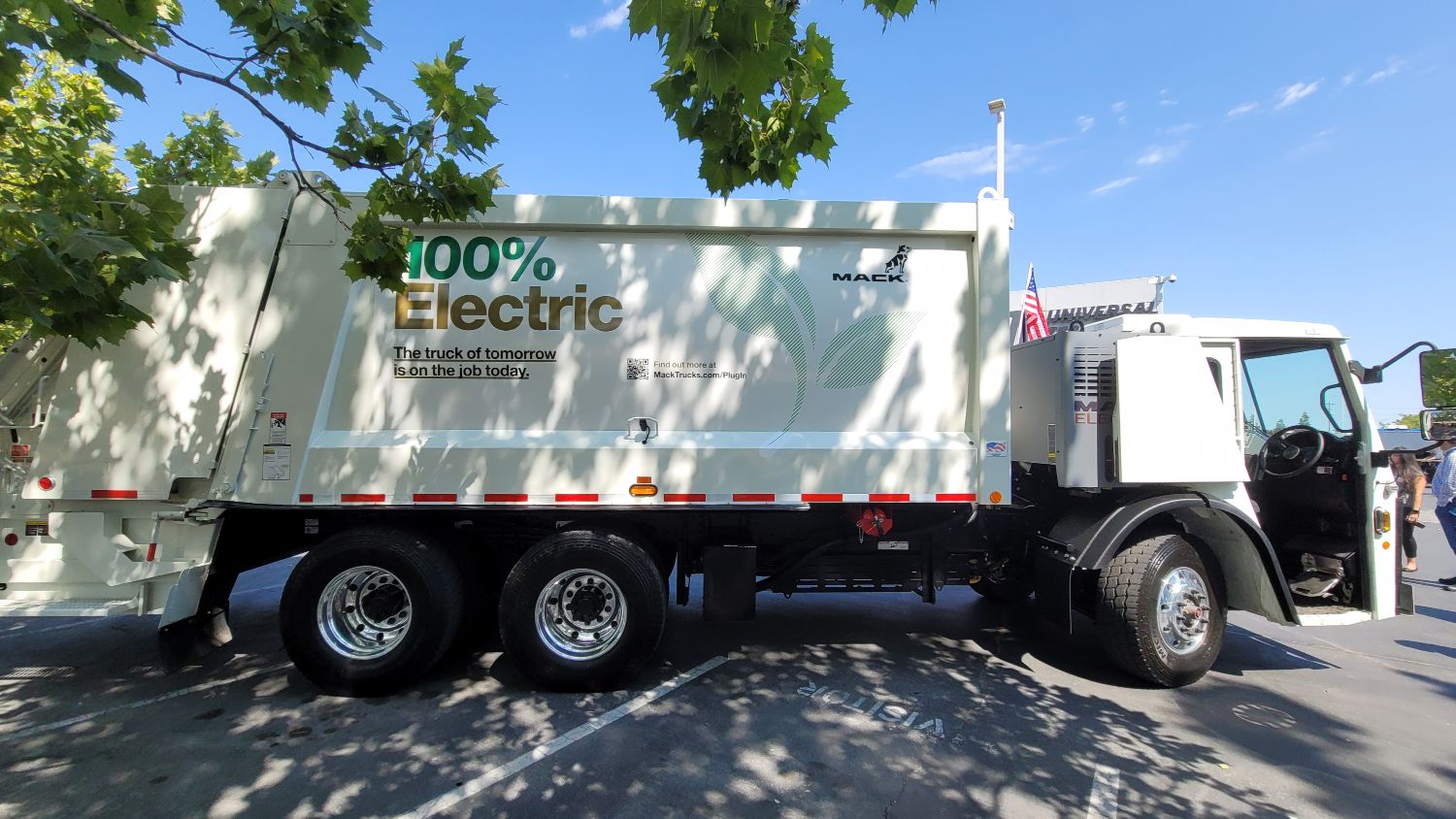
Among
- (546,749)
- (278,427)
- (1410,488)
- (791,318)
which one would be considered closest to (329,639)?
(278,427)

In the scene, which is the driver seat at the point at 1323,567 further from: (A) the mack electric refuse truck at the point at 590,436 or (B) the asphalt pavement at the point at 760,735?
(B) the asphalt pavement at the point at 760,735

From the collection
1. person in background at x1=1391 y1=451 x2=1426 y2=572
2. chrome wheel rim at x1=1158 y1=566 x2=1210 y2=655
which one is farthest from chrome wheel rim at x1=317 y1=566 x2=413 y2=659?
person in background at x1=1391 y1=451 x2=1426 y2=572

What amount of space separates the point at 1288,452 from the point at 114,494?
8500 millimetres

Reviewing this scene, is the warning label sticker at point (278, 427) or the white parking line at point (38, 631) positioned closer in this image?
the warning label sticker at point (278, 427)

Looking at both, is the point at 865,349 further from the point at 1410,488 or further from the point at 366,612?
the point at 1410,488

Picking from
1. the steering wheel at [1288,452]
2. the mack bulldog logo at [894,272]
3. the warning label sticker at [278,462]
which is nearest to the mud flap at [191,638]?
the warning label sticker at [278,462]

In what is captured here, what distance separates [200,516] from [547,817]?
3.20 m

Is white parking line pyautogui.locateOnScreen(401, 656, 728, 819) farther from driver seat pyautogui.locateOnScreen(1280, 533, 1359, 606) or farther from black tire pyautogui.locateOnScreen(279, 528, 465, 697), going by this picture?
driver seat pyautogui.locateOnScreen(1280, 533, 1359, 606)

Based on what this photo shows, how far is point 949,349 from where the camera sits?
15.8ft

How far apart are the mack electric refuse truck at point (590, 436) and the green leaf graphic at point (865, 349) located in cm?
2

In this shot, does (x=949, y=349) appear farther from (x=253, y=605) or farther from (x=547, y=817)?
(x=253, y=605)

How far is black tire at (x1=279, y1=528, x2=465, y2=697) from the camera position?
4.45m

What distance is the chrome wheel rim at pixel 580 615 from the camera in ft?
14.9

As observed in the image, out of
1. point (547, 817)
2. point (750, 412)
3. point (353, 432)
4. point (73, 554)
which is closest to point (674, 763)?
point (547, 817)
